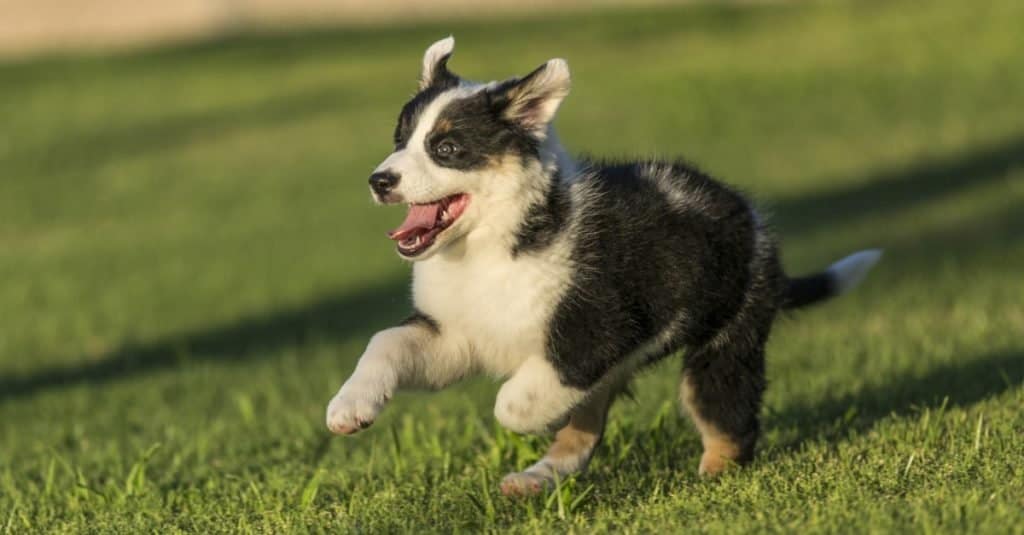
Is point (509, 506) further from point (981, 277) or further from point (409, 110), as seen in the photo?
point (981, 277)

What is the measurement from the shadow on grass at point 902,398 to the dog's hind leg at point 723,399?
0.27m

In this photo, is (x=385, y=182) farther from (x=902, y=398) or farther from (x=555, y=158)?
(x=902, y=398)

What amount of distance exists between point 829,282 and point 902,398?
79cm

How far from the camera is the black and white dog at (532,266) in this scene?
16.8 ft

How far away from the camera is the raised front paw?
492 centimetres

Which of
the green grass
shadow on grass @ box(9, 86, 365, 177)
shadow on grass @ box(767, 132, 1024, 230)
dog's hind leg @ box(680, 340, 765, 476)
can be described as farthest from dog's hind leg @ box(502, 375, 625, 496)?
shadow on grass @ box(9, 86, 365, 177)

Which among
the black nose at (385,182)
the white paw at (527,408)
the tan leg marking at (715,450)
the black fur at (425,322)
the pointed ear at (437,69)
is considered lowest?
the tan leg marking at (715,450)

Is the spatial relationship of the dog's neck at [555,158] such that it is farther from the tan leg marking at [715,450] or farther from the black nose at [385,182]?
the tan leg marking at [715,450]

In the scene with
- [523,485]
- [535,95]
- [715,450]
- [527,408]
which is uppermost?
[535,95]

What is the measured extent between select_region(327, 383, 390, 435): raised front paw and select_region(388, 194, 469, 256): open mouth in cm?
46

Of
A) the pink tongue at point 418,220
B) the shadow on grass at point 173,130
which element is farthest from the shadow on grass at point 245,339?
the shadow on grass at point 173,130

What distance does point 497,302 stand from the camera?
514 centimetres

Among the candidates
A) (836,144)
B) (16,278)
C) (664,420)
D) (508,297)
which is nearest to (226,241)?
(16,278)

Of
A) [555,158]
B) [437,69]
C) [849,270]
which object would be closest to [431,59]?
[437,69]
